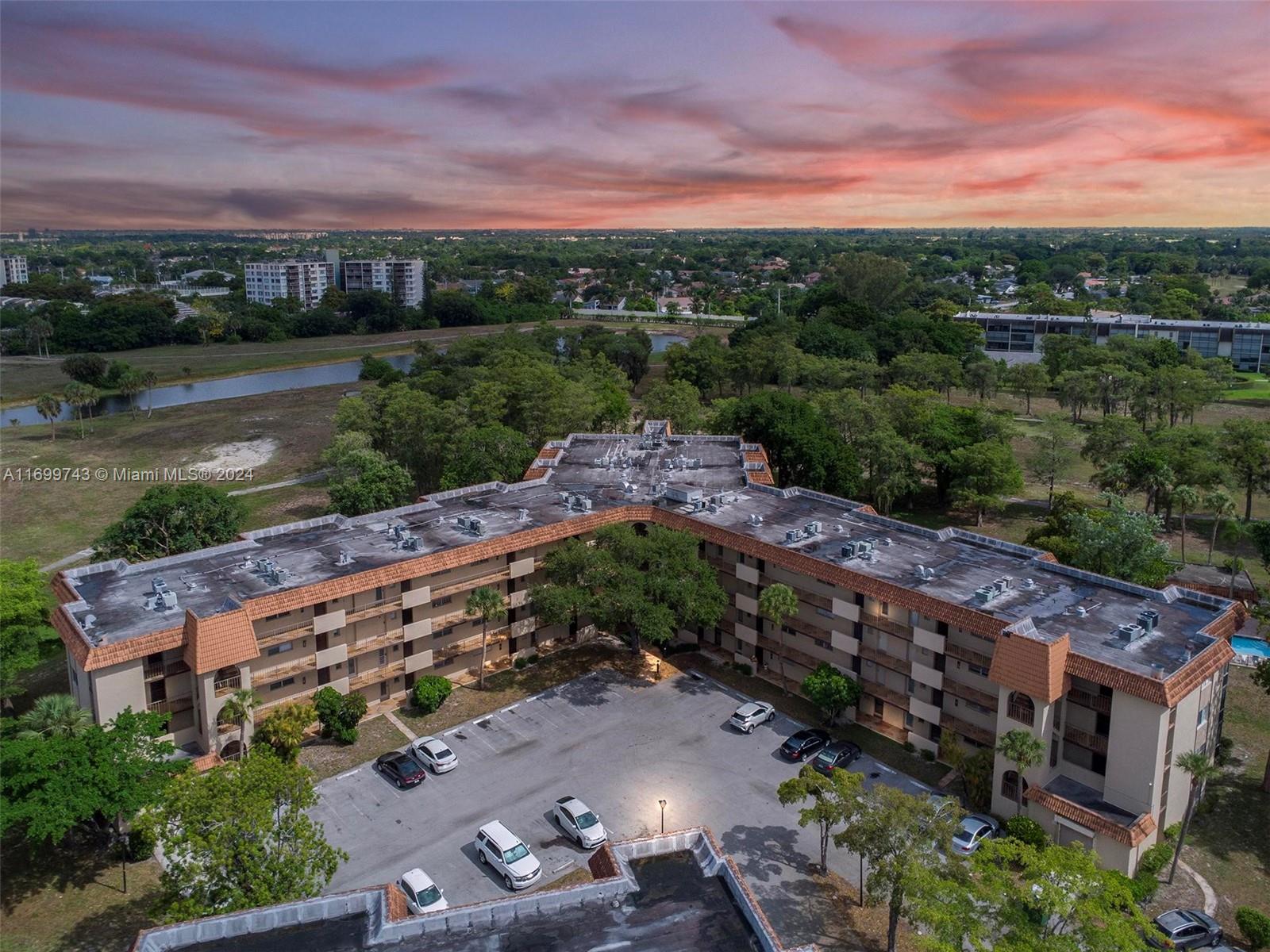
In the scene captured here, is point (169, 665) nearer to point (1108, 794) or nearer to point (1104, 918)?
point (1104, 918)

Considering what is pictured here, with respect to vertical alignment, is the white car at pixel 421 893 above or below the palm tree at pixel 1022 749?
below

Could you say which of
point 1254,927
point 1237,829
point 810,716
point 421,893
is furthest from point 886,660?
point 421,893

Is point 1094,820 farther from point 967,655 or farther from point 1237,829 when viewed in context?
point 1237,829

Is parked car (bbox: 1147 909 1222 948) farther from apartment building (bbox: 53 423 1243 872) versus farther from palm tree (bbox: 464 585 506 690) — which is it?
palm tree (bbox: 464 585 506 690)

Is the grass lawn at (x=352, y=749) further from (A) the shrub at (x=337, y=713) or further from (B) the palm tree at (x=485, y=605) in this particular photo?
(B) the palm tree at (x=485, y=605)

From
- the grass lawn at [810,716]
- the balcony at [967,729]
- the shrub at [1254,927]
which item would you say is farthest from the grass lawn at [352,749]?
the shrub at [1254,927]

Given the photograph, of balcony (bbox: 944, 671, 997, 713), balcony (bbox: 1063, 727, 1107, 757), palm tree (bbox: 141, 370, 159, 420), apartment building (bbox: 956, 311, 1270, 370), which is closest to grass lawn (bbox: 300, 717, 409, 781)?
balcony (bbox: 944, 671, 997, 713)

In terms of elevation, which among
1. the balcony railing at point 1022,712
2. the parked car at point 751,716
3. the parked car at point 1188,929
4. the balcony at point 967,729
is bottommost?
the parked car at point 1188,929
